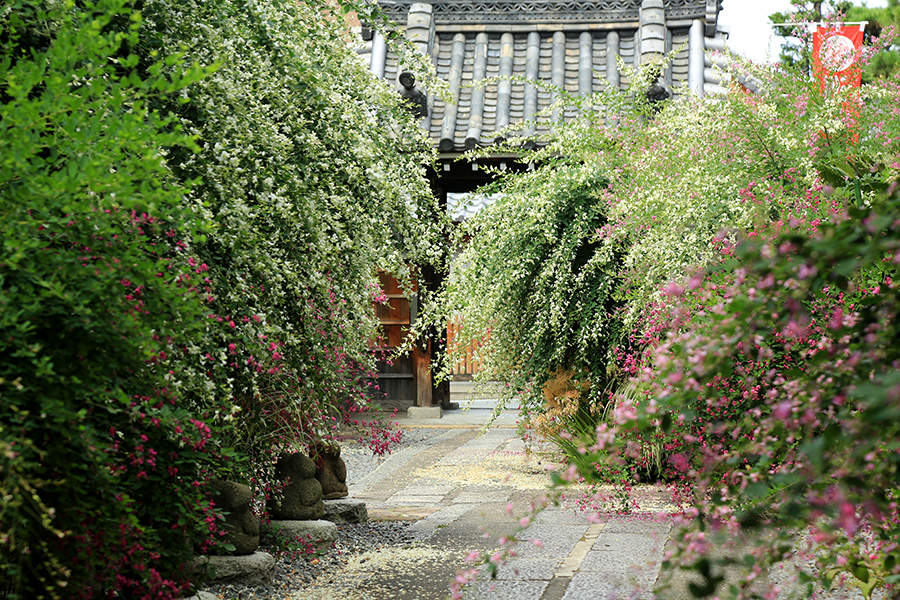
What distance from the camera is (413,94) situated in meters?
8.95

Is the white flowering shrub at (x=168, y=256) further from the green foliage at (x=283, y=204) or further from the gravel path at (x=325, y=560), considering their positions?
the gravel path at (x=325, y=560)

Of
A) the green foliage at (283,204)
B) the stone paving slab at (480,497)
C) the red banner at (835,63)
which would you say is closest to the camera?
the green foliage at (283,204)

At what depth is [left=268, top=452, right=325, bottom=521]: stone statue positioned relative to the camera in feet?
13.3

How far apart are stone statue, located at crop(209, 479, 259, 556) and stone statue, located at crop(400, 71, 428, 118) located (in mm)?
5969

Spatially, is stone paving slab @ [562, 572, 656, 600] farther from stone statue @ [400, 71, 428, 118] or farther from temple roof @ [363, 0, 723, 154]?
stone statue @ [400, 71, 428, 118]

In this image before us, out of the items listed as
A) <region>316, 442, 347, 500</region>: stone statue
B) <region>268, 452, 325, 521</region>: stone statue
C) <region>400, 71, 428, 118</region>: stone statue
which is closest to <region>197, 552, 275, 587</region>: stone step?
<region>268, 452, 325, 521</region>: stone statue

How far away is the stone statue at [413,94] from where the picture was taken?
8734mm

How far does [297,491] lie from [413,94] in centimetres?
587

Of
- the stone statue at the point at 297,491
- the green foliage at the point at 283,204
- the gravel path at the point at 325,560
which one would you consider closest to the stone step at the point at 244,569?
the gravel path at the point at 325,560

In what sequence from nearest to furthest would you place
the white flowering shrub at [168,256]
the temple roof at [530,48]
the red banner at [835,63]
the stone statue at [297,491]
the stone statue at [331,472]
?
1. the white flowering shrub at [168,256]
2. the stone statue at [297,491]
3. the stone statue at [331,472]
4. the red banner at [835,63]
5. the temple roof at [530,48]

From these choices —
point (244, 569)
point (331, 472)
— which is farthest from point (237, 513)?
point (331, 472)

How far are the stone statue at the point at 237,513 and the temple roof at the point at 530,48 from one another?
5877mm

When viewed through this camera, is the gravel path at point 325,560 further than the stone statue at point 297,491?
No

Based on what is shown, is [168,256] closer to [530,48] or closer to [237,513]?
[237,513]
